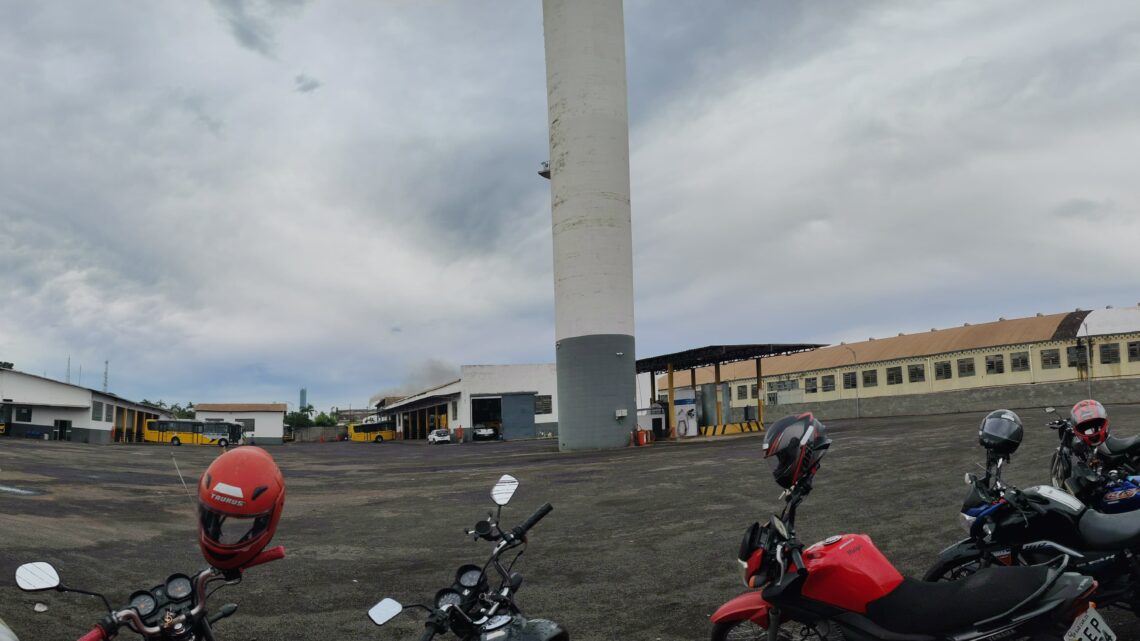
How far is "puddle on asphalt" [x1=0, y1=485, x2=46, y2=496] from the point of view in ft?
50.2

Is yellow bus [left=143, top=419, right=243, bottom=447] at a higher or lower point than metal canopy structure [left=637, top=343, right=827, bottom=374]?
lower

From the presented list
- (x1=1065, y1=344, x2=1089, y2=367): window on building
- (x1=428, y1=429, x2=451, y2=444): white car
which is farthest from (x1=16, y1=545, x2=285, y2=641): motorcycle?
(x1=428, y1=429, x2=451, y2=444): white car

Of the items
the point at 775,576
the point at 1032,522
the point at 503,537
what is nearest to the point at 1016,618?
the point at 775,576

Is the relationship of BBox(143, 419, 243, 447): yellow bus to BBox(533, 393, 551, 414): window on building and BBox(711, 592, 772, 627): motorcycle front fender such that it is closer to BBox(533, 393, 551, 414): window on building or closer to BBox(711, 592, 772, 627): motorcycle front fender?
BBox(533, 393, 551, 414): window on building

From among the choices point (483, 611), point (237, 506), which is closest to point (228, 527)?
point (237, 506)

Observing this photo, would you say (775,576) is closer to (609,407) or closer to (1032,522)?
(1032,522)

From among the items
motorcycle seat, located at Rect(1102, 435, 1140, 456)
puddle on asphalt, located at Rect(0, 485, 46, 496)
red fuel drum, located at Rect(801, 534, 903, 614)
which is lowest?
puddle on asphalt, located at Rect(0, 485, 46, 496)

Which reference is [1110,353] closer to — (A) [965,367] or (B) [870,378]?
(A) [965,367]

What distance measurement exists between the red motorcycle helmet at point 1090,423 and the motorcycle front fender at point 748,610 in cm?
497

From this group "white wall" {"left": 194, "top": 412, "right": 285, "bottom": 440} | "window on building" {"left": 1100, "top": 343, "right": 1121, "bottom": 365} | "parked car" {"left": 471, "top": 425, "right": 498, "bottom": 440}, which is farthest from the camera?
"white wall" {"left": 194, "top": 412, "right": 285, "bottom": 440}

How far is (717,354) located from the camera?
41969 millimetres

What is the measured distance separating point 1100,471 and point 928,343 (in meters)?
58.1

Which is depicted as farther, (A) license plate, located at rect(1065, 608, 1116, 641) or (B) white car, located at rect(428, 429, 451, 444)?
(B) white car, located at rect(428, 429, 451, 444)

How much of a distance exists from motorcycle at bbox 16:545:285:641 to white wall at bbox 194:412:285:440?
3198 inches
